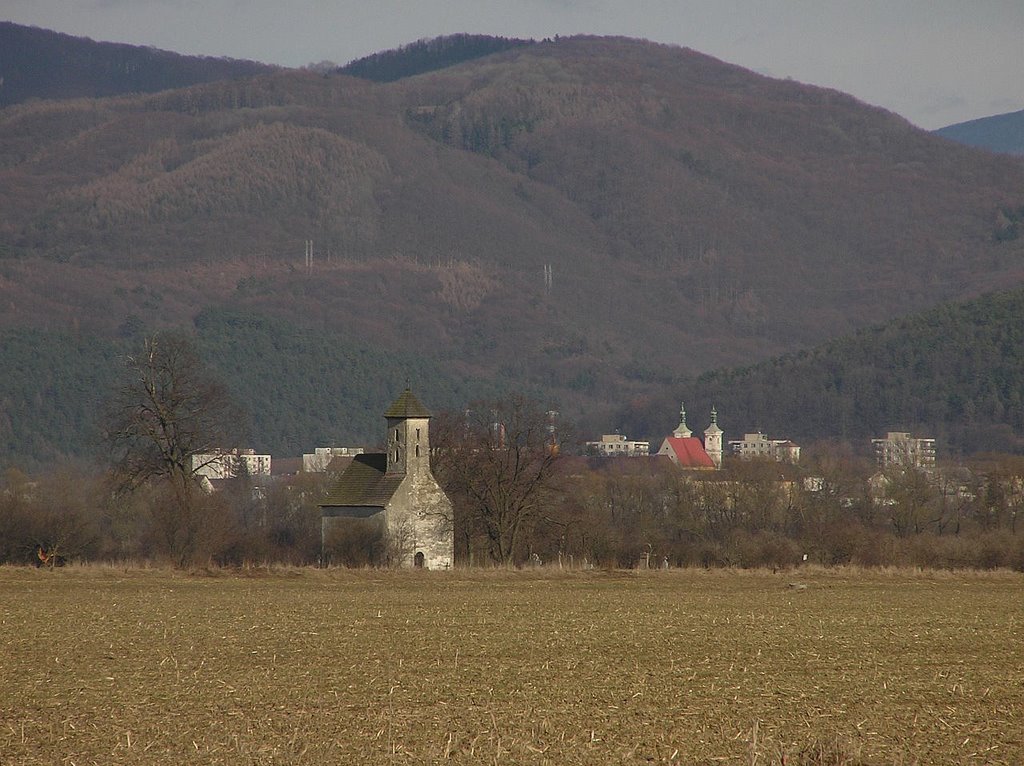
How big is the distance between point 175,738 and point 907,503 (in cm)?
8316

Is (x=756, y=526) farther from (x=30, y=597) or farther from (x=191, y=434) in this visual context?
(x=30, y=597)

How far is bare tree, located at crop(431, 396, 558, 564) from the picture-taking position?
78.8m

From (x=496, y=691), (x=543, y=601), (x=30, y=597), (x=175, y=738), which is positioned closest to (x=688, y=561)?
(x=543, y=601)

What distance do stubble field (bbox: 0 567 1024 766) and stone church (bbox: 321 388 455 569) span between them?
28.7m

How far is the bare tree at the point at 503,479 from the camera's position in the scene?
259ft

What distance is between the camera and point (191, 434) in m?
70.7

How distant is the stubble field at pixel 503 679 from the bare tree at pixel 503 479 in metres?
30.0

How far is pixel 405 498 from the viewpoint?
78438 millimetres

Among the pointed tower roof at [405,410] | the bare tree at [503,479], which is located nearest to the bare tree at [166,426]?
the pointed tower roof at [405,410]

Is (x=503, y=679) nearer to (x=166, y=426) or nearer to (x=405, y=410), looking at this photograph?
(x=166, y=426)

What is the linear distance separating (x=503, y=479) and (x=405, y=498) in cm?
464

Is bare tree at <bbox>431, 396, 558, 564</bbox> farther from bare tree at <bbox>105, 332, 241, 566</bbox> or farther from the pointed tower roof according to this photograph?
bare tree at <bbox>105, 332, 241, 566</bbox>

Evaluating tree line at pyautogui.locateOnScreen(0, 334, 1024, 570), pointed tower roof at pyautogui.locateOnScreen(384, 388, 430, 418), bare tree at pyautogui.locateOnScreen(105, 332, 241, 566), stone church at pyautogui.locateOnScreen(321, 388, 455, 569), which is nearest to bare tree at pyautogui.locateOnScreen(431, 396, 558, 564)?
tree line at pyautogui.locateOnScreen(0, 334, 1024, 570)

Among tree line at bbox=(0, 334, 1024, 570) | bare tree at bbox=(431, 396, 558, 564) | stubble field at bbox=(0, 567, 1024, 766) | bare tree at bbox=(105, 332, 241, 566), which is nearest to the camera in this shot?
stubble field at bbox=(0, 567, 1024, 766)
